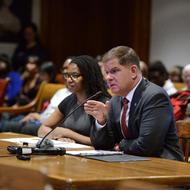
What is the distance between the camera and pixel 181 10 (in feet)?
29.5

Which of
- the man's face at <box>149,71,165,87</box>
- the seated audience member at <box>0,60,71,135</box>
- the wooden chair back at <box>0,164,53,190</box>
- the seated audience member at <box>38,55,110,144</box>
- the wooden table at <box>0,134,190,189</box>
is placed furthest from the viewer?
the man's face at <box>149,71,165,87</box>

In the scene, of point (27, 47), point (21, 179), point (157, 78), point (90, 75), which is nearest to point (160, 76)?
point (157, 78)

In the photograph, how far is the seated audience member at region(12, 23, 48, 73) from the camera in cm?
977

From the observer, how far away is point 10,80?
877 centimetres

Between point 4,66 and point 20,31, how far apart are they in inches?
57.2

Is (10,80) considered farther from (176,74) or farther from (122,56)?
(122,56)

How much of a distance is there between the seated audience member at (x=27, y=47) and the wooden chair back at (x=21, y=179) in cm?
804

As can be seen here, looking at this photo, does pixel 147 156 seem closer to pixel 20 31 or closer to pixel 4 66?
pixel 4 66

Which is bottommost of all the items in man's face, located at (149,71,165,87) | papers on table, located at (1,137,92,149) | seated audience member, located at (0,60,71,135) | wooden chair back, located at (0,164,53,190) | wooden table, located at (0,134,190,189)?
seated audience member, located at (0,60,71,135)

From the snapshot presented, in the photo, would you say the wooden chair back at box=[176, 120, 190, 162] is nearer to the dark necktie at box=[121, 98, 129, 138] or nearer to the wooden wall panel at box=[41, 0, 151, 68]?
the dark necktie at box=[121, 98, 129, 138]

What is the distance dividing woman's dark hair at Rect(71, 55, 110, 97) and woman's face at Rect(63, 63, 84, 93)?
0.08 feet

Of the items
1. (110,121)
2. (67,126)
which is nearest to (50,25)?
(67,126)

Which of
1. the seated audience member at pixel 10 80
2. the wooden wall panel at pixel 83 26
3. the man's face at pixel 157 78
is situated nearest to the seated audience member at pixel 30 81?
the seated audience member at pixel 10 80

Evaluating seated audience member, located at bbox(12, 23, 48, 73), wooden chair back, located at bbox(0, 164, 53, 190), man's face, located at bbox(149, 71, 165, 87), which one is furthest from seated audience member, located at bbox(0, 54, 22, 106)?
wooden chair back, located at bbox(0, 164, 53, 190)
